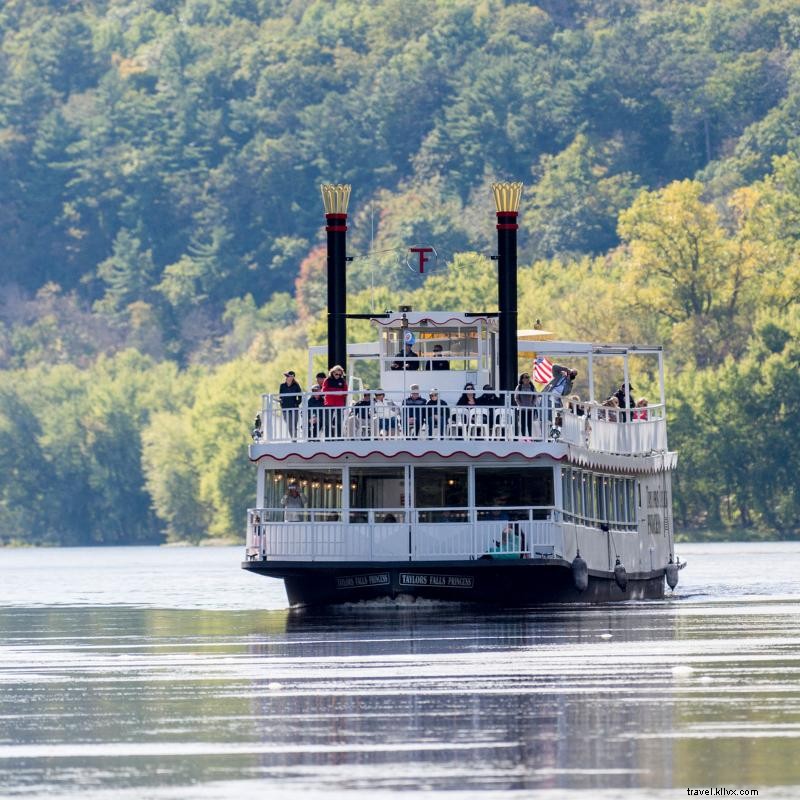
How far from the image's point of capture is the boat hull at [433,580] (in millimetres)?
45812

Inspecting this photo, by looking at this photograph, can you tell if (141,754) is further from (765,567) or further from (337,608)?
(765,567)

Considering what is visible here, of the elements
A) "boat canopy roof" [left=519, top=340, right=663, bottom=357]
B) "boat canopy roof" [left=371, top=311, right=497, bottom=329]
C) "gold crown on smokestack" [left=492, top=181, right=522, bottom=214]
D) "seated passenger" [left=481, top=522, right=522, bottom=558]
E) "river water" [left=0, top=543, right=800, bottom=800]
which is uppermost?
"gold crown on smokestack" [left=492, top=181, right=522, bottom=214]

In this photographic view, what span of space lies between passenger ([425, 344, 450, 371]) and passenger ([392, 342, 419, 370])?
8.9 inches

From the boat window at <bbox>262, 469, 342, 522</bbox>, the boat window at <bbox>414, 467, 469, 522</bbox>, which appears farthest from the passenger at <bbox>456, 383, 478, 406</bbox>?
the boat window at <bbox>262, 469, 342, 522</bbox>

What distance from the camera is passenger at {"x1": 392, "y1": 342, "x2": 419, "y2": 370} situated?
5028cm

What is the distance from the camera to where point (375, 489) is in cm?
4747

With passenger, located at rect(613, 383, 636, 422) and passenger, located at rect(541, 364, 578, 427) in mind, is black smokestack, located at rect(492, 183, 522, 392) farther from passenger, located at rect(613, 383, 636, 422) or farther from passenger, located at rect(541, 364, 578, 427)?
passenger, located at rect(613, 383, 636, 422)

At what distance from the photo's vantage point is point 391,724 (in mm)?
25406

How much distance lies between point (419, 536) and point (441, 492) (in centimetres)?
122

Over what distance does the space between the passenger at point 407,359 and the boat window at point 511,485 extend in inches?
153

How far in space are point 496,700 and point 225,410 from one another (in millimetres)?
115288

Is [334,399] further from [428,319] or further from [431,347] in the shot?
[431,347]

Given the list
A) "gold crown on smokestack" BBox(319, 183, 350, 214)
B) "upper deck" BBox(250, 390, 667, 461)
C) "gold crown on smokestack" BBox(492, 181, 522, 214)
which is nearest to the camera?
"upper deck" BBox(250, 390, 667, 461)

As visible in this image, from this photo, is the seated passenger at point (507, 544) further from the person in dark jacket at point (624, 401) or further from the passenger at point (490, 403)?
the person in dark jacket at point (624, 401)
